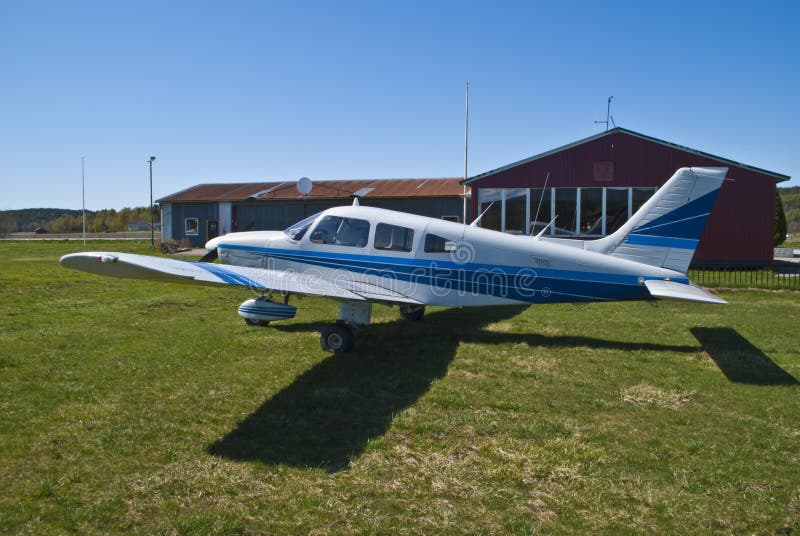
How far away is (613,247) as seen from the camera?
9.05m

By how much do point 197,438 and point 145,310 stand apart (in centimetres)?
771

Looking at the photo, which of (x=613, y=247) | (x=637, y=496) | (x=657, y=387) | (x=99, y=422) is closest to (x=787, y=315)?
(x=613, y=247)

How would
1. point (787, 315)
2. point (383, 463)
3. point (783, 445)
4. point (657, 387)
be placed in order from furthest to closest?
1. point (787, 315)
2. point (657, 387)
3. point (783, 445)
4. point (383, 463)

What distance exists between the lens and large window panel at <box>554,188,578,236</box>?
21703mm

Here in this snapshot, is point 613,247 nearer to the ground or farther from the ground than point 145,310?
farther from the ground

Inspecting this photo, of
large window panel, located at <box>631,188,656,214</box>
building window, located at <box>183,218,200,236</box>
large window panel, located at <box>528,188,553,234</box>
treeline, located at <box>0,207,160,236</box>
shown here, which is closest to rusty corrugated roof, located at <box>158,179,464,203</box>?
building window, located at <box>183,218,200,236</box>

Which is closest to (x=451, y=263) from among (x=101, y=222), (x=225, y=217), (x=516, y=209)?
(x=516, y=209)

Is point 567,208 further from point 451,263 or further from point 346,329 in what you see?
point 346,329

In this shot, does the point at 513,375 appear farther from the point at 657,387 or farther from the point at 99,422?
the point at 99,422

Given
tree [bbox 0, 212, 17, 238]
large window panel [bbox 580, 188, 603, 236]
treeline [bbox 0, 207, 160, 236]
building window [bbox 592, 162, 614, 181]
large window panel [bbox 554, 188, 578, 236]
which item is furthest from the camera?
treeline [bbox 0, 207, 160, 236]

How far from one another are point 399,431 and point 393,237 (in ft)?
14.1

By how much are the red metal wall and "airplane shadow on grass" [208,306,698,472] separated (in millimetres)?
13315

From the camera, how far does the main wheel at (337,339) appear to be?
8.27 meters

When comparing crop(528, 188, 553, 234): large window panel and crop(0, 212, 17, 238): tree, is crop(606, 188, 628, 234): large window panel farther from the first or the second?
crop(0, 212, 17, 238): tree
